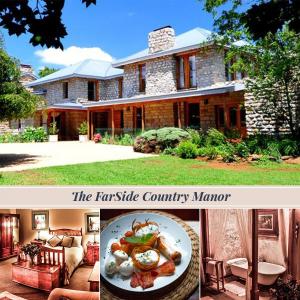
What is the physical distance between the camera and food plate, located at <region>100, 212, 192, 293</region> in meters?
2.37

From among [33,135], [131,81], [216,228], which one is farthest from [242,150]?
[33,135]

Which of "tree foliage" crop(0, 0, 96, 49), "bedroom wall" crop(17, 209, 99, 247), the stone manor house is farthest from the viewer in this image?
the stone manor house

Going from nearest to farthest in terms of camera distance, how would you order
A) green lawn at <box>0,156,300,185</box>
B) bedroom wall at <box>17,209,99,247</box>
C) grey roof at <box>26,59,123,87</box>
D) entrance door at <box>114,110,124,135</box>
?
bedroom wall at <box>17,209,99,247</box> < green lawn at <box>0,156,300,185</box> < entrance door at <box>114,110,124,135</box> < grey roof at <box>26,59,123,87</box>

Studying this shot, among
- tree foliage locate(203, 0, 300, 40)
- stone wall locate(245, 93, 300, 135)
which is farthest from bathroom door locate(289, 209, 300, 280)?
stone wall locate(245, 93, 300, 135)

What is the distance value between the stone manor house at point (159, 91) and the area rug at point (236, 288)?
825 cm

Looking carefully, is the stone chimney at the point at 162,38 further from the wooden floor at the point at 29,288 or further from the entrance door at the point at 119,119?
the wooden floor at the point at 29,288

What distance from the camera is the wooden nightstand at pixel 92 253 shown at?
2.46m

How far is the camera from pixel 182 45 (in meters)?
13.7

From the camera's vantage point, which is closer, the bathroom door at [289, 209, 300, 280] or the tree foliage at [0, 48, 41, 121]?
the bathroom door at [289, 209, 300, 280]

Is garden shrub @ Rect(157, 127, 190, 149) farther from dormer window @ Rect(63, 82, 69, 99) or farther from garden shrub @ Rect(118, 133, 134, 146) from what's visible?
dormer window @ Rect(63, 82, 69, 99)

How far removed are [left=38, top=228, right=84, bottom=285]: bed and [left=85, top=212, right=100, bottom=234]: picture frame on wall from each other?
0.10 m

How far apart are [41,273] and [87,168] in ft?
13.0

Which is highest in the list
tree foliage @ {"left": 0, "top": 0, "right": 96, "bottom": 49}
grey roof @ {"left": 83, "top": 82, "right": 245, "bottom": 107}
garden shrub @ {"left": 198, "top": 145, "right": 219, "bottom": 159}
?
grey roof @ {"left": 83, "top": 82, "right": 245, "bottom": 107}

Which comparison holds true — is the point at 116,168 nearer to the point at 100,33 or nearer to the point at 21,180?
the point at 21,180
